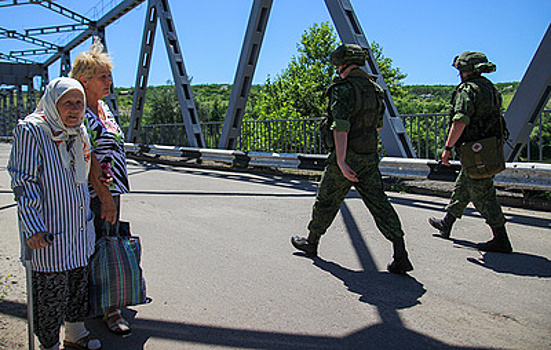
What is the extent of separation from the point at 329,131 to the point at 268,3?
7484 millimetres

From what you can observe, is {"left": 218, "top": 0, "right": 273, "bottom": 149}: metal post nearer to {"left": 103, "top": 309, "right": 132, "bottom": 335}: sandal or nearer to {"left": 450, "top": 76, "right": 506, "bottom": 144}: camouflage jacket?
{"left": 450, "top": 76, "right": 506, "bottom": 144}: camouflage jacket

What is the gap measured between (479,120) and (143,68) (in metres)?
13.3

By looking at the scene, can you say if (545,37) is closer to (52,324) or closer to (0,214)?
(52,324)

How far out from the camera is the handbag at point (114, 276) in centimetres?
262

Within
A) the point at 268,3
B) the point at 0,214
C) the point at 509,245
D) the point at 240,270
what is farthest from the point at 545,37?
the point at 0,214

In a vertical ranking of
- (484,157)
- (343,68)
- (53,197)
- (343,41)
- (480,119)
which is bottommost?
(53,197)

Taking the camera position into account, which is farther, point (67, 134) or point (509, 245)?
point (509, 245)

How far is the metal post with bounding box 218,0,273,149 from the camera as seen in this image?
1053 cm

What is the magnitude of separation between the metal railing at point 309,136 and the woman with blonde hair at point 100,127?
649 centimetres

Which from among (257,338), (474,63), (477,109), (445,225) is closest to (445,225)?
(445,225)

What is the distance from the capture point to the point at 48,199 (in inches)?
92.4

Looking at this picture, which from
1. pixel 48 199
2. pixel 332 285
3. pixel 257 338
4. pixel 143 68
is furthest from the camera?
pixel 143 68

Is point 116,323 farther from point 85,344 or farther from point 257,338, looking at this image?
point 257,338

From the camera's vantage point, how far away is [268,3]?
10438mm
